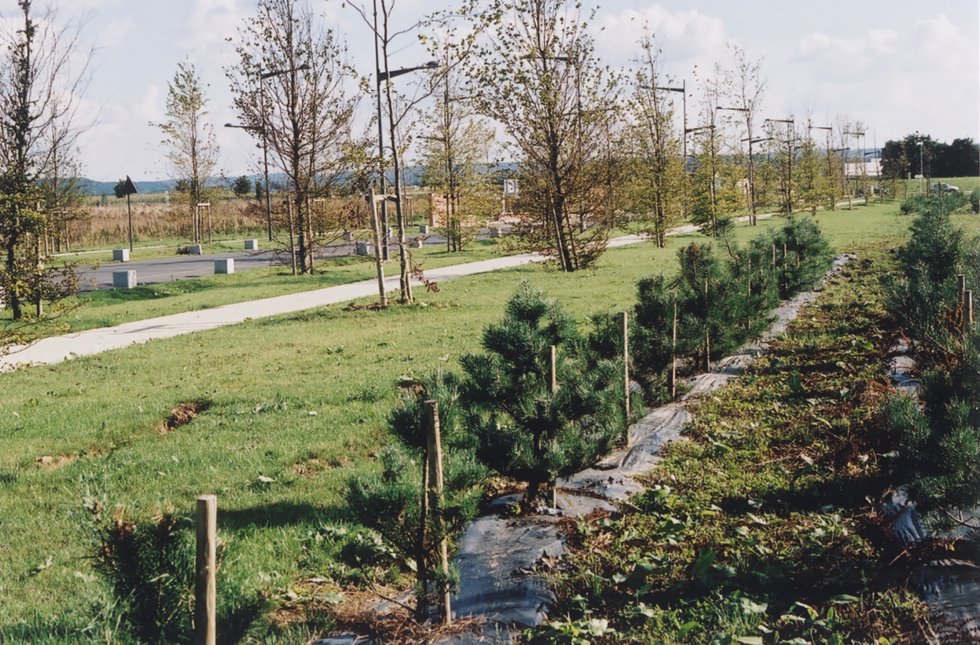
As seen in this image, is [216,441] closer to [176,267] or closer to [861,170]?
[176,267]

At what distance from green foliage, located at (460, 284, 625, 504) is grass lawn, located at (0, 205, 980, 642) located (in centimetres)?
114

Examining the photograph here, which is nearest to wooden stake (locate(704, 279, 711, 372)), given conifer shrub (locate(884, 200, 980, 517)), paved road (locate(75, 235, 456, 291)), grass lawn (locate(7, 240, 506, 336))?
conifer shrub (locate(884, 200, 980, 517))

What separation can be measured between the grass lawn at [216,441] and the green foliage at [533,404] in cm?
114

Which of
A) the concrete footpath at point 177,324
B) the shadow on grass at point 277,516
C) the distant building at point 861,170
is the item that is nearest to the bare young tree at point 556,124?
the concrete footpath at point 177,324

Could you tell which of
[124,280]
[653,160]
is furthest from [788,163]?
[124,280]

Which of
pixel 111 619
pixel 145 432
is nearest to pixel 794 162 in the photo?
pixel 145 432

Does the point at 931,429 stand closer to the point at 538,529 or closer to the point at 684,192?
the point at 538,529

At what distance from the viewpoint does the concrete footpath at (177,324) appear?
11641 millimetres

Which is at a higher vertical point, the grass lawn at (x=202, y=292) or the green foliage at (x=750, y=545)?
the grass lawn at (x=202, y=292)

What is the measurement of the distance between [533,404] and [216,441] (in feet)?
Result: 10.4

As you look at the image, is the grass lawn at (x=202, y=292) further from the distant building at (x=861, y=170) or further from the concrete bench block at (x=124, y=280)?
the distant building at (x=861, y=170)

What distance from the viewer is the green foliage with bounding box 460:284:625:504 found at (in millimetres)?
4906

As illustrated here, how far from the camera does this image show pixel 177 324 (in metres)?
14.2

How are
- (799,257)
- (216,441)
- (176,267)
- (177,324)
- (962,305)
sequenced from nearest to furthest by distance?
(962,305), (216,441), (177,324), (799,257), (176,267)
